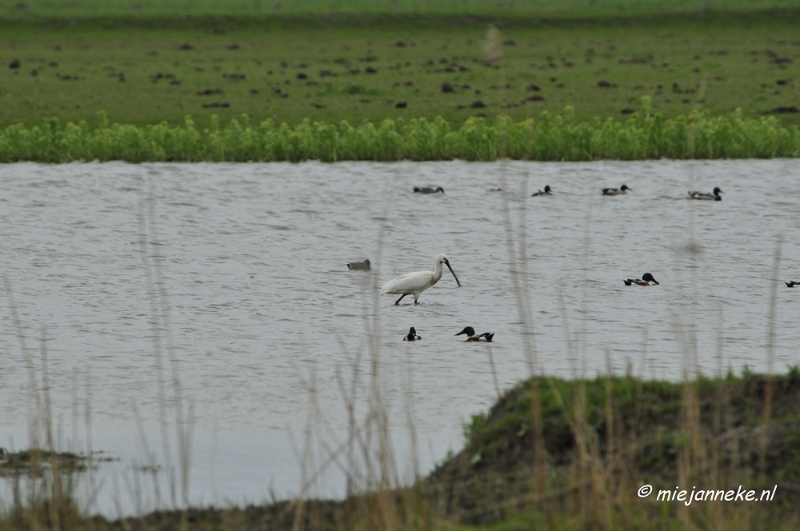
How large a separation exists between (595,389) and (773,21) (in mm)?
66262

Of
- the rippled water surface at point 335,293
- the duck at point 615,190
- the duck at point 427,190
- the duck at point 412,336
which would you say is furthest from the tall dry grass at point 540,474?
the duck at point 615,190

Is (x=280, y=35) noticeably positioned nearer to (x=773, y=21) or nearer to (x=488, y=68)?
(x=488, y=68)

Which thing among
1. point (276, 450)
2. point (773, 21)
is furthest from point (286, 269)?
point (773, 21)

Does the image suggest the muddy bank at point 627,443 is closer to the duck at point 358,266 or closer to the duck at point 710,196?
the duck at point 358,266

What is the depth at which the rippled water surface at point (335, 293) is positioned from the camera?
964cm

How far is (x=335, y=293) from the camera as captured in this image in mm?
16078

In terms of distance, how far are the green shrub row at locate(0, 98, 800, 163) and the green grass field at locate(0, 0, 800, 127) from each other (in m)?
1.90

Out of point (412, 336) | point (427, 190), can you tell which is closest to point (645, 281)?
point (412, 336)

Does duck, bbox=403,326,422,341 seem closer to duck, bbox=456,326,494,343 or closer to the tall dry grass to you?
duck, bbox=456,326,494,343

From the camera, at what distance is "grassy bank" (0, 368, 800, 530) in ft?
20.4

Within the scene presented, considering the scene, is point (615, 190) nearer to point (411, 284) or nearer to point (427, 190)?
point (427, 190)

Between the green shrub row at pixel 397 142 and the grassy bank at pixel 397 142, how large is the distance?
2 cm

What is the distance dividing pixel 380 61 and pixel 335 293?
3785 cm

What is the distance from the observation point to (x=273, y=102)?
1521 inches
